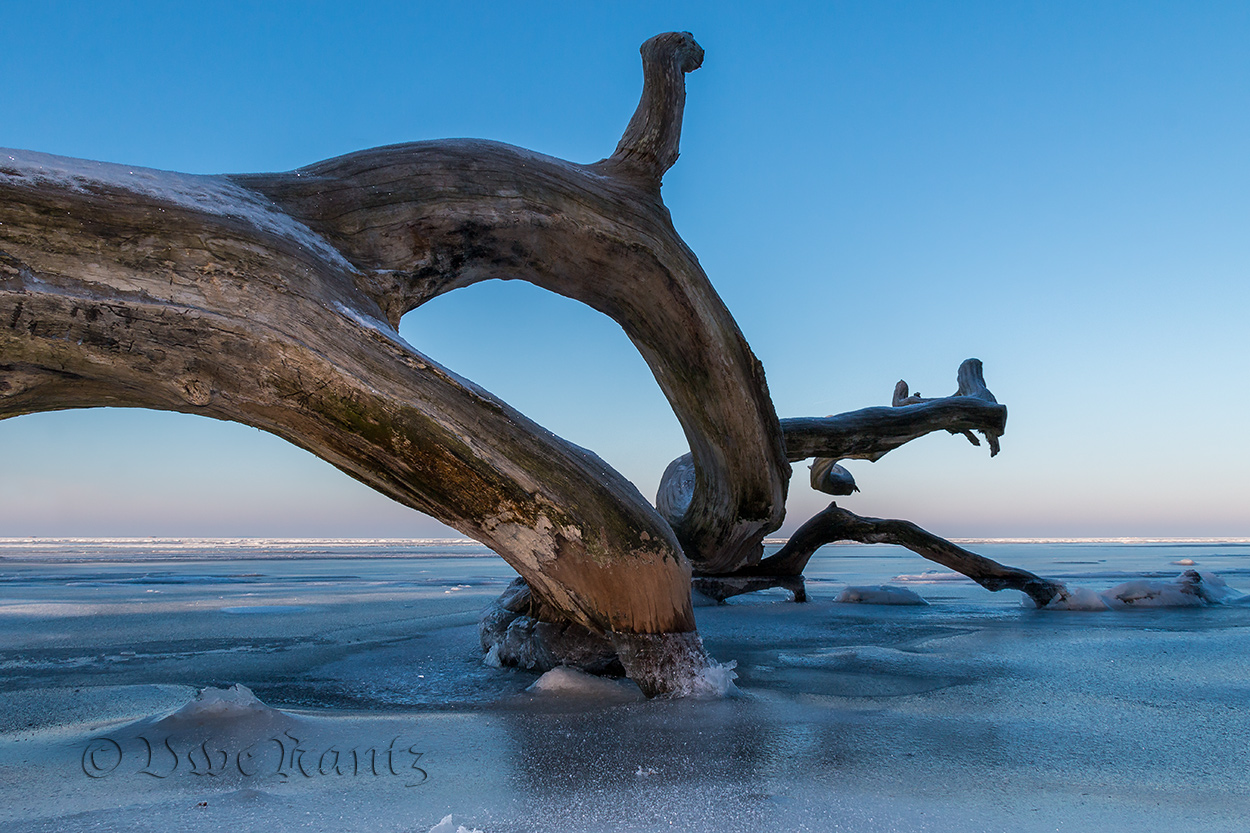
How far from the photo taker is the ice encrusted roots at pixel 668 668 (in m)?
2.39

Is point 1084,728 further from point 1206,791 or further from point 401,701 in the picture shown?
point 401,701

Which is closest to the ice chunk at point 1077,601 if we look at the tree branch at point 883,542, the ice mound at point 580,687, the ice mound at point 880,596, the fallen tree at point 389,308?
the tree branch at point 883,542

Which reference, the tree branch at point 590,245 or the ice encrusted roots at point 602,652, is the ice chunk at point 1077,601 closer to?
the tree branch at point 590,245

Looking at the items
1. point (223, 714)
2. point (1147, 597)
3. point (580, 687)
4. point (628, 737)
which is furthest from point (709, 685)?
point (1147, 597)

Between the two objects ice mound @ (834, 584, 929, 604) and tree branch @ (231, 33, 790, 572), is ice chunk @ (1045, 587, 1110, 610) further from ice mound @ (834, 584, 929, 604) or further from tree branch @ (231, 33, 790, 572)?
tree branch @ (231, 33, 790, 572)

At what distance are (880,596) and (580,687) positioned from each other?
4.14 metres

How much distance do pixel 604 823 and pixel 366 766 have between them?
0.66m

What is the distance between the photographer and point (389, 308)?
281 centimetres

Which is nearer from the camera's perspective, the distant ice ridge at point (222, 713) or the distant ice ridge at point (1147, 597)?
the distant ice ridge at point (222, 713)

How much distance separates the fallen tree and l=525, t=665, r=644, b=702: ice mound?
0.37 feet

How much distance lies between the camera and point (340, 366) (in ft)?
6.93

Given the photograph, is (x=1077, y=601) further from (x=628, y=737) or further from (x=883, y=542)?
(x=628, y=737)

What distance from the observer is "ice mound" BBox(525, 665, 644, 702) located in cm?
245

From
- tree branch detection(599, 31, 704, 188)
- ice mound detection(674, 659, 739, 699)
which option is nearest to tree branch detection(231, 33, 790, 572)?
tree branch detection(599, 31, 704, 188)
